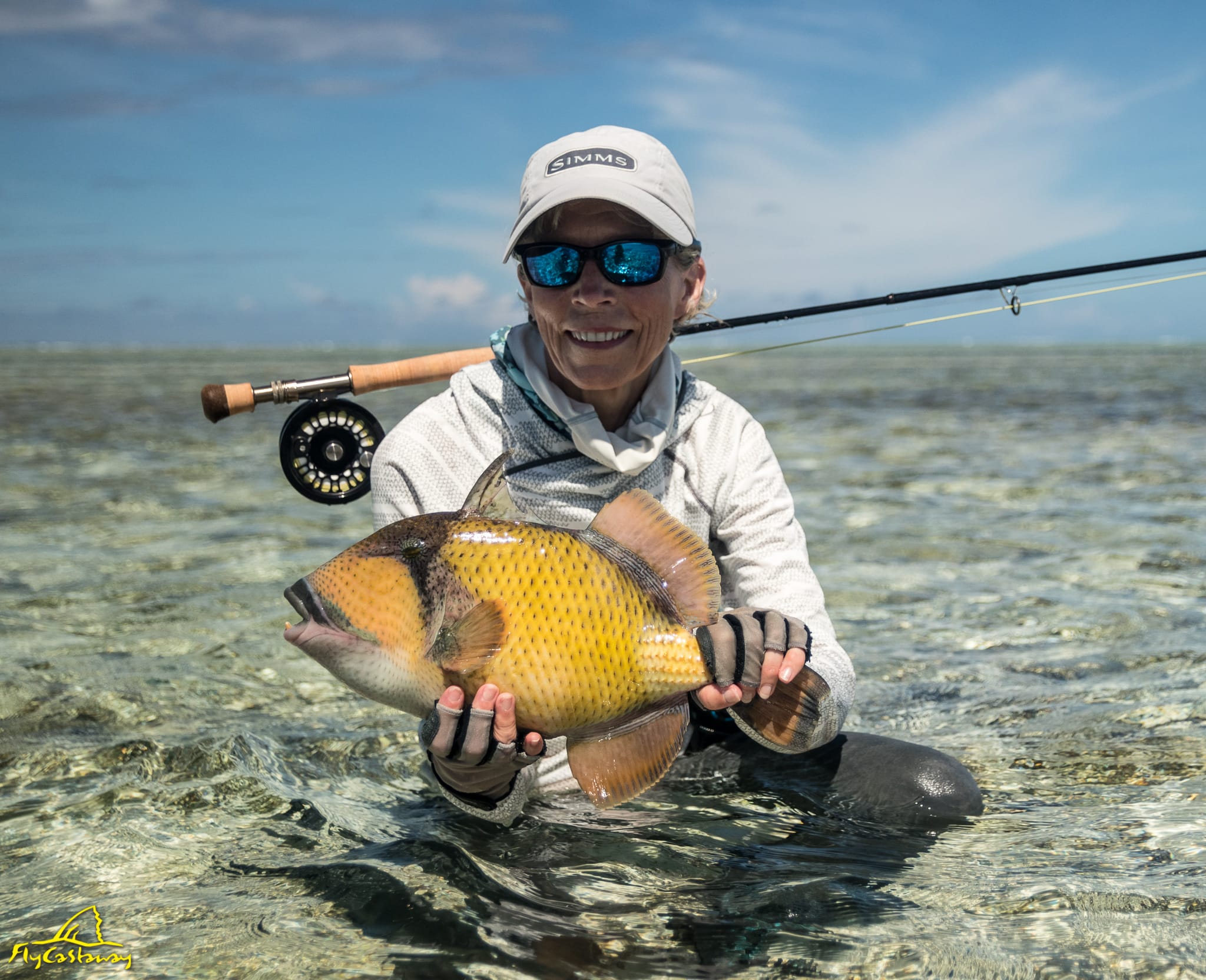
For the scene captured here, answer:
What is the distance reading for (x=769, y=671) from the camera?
2584mm

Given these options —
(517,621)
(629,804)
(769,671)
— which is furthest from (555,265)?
(629,804)

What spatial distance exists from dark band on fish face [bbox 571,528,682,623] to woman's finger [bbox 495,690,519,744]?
40 centimetres

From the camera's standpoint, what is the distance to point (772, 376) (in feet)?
144

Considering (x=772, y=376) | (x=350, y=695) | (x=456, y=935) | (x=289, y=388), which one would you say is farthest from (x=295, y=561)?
(x=772, y=376)

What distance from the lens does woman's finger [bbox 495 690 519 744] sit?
92.9 inches

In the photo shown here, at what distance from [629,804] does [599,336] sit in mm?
1687

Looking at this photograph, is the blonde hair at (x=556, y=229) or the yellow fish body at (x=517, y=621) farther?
the blonde hair at (x=556, y=229)

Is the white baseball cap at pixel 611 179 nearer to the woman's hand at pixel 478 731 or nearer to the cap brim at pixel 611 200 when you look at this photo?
the cap brim at pixel 611 200

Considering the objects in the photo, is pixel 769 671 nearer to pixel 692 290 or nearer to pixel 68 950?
pixel 692 290

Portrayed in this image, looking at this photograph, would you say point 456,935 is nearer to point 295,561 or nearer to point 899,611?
point 899,611

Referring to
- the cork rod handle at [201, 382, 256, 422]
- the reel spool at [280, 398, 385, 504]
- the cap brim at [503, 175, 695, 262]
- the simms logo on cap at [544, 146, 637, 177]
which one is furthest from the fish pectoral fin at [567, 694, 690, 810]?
the cork rod handle at [201, 382, 256, 422]

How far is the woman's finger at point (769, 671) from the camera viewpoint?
257 cm

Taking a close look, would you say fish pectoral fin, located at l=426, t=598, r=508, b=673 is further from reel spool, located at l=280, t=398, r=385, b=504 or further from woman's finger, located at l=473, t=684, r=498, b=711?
reel spool, located at l=280, t=398, r=385, b=504

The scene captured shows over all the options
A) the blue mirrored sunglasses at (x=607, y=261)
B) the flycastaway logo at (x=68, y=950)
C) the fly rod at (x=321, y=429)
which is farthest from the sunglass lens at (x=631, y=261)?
the flycastaway logo at (x=68, y=950)
